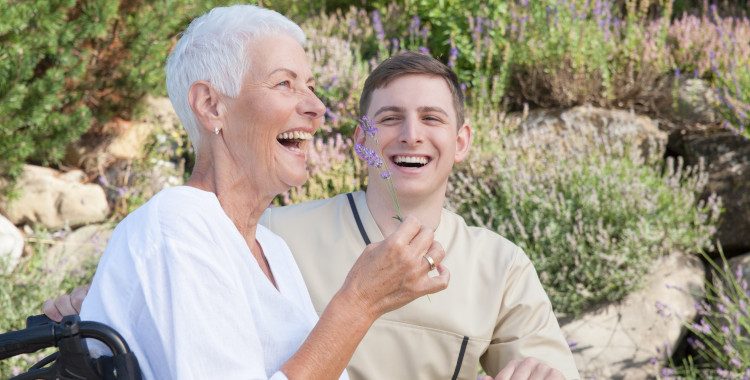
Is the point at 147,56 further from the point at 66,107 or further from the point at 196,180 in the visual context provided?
the point at 196,180

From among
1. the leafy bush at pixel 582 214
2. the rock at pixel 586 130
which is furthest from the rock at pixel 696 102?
the leafy bush at pixel 582 214

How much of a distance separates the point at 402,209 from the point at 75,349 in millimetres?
1397

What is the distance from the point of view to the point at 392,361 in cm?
244

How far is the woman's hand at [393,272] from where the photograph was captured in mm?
1568

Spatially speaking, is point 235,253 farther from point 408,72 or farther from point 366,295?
point 408,72

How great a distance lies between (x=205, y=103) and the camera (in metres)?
1.77

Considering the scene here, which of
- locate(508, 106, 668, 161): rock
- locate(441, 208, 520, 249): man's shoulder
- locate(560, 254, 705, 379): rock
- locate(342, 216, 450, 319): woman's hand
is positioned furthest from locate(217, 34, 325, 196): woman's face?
locate(508, 106, 668, 161): rock

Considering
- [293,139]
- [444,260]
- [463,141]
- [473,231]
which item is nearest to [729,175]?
[463,141]

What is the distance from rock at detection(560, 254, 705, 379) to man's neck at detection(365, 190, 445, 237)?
209cm

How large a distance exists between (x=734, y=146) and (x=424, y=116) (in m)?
3.72

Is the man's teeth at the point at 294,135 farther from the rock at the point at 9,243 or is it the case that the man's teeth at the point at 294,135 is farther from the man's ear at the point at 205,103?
the rock at the point at 9,243

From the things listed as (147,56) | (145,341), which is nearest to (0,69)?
(147,56)

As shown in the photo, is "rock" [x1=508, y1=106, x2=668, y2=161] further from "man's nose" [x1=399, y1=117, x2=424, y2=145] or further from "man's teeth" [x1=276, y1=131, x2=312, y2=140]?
"man's teeth" [x1=276, y1=131, x2=312, y2=140]

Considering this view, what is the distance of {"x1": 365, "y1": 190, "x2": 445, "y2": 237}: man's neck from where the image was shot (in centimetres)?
262
